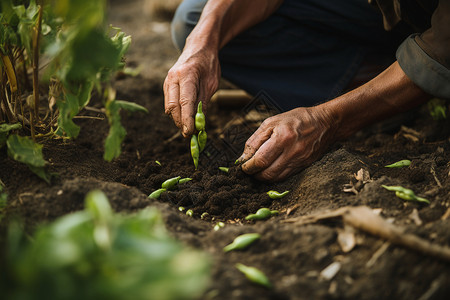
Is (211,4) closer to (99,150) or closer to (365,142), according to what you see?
(99,150)

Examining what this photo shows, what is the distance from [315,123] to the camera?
1.93 meters

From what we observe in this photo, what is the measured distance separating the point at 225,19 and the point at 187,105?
737 millimetres

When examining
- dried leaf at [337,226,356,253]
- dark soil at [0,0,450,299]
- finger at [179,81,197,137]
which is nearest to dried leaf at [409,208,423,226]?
dark soil at [0,0,450,299]

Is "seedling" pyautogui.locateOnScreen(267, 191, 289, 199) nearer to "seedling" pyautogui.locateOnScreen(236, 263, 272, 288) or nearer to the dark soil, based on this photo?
the dark soil

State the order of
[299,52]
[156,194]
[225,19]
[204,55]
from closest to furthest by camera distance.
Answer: [156,194], [204,55], [225,19], [299,52]

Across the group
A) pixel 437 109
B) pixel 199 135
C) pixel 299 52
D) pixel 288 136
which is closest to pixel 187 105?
pixel 199 135

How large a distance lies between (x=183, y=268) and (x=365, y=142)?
1.93 m

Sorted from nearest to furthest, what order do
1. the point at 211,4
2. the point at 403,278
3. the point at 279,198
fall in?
the point at 403,278 → the point at 279,198 → the point at 211,4

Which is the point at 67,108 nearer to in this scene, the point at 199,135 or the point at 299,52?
the point at 199,135

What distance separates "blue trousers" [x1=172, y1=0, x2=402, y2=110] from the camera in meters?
2.57

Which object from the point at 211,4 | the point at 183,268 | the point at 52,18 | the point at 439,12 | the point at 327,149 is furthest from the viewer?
the point at 211,4

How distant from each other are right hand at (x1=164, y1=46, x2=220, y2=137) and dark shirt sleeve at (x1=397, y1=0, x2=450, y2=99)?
2.98ft

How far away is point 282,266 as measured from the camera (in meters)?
1.23

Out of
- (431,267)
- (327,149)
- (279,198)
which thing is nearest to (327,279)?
(431,267)
